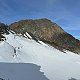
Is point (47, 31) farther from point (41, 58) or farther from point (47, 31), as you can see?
point (41, 58)

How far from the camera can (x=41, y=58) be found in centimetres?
2912

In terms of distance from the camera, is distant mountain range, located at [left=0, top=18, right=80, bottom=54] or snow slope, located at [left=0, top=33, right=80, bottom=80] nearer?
snow slope, located at [left=0, top=33, right=80, bottom=80]

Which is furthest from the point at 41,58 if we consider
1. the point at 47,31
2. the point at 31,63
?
the point at 47,31

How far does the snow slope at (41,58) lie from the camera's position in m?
23.5

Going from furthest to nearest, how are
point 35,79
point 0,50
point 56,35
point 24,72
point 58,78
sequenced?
1. point 56,35
2. point 0,50
3. point 58,78
4. point 24,72
5. point 35,79

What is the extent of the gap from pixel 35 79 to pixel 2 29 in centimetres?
1722

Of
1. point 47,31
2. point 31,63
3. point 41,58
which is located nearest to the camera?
Result: point 31,63

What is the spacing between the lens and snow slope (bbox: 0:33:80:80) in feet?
77.1

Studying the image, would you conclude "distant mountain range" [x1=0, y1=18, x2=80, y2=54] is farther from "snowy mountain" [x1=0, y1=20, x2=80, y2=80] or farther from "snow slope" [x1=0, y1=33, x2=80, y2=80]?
"snowy mountain" [x1=0, y1=20, x2=80, y2=80]

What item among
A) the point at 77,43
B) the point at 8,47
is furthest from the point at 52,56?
the point at 77,43

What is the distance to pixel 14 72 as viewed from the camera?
62.8 feet

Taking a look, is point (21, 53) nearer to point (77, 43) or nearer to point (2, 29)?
point (2, 29)

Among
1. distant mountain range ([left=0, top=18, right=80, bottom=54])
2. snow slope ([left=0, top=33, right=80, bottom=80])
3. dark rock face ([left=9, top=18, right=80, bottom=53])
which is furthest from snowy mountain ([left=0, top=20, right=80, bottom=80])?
dark rock face ([left=9, top=18, right=80, bottom=53])

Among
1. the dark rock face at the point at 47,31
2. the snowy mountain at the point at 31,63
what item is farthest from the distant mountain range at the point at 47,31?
the snowy mountain at the point at 31,63
